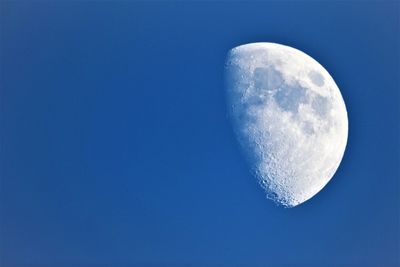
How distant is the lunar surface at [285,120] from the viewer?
1178cm

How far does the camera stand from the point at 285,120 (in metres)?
11.8

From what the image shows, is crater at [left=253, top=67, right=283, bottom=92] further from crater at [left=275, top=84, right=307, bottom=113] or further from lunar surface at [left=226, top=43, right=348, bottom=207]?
crater at [left=275, top=84, right=307, bottom=113]

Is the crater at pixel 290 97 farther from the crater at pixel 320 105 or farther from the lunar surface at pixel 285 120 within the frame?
the crater at pixel 320 105

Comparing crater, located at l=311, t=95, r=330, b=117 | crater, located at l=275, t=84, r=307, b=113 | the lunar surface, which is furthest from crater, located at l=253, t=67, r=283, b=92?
crater, located at l=311, t=95, r=330, b=117

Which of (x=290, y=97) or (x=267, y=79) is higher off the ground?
(x=267, y=79)

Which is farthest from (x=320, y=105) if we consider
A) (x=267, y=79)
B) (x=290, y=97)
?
(x=267, y=79)

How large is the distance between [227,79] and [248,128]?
150 centimetres

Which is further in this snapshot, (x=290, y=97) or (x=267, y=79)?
(x=267, y=79)

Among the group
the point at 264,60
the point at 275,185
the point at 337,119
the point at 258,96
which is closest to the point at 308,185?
the point at 275,185

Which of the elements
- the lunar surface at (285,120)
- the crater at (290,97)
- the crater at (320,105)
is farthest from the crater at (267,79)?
the crater at (320,105)

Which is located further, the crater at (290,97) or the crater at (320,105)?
the crater at (320,105)

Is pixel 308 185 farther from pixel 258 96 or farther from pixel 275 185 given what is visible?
pixel 258 96

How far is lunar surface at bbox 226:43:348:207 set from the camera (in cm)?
1178

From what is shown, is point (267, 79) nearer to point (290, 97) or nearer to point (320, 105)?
point (290, 97)
